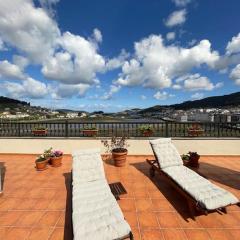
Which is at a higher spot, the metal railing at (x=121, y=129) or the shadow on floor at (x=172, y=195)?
the metal railing at (x=121, y=129)

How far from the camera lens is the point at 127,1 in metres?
8.55

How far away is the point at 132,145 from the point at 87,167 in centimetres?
386

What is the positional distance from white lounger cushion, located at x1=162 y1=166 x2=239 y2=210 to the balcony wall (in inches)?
144

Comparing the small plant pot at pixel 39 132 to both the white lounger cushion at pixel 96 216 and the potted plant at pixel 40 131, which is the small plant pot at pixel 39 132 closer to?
the potted plant at pixel 40 131

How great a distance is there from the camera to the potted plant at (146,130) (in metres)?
9.00

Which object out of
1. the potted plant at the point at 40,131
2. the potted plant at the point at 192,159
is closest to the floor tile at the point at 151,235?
the potted plant at the point at 192,159

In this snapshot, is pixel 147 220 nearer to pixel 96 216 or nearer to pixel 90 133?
pixel 96 216

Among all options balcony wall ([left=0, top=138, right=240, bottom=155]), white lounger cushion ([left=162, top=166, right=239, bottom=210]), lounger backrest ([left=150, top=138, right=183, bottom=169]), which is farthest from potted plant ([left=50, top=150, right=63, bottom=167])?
white lounger cushion ([left=162, top=166, right=239, bottom=210])

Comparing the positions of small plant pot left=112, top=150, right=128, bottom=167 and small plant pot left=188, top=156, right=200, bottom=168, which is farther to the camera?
small plant pot left=112, top=150, right=128, bottom=167

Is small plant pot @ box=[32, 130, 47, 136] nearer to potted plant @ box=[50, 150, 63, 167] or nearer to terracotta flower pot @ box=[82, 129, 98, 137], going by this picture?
terracotta flower pot @ box=[82, 129, 98, 137]

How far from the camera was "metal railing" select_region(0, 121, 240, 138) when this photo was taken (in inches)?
348

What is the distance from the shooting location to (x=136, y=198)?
4.75 meters

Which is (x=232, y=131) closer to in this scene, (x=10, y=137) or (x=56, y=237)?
(x=56, y=237)

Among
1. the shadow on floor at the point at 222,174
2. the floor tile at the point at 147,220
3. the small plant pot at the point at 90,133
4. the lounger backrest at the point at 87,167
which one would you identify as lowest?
the floor tile at the point at 147,220
